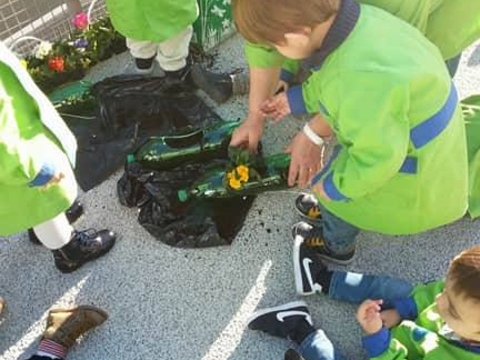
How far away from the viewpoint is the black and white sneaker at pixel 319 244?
201 centimetres

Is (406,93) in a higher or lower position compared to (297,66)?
higher

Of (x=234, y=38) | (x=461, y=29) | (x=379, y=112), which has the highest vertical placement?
(x=379, y=112)

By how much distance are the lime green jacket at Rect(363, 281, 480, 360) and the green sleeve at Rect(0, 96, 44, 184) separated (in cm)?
100

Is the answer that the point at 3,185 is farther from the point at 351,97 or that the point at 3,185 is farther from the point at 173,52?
the point at 173,52

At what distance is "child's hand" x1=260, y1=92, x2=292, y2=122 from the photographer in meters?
1.89

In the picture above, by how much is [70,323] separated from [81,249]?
0.93 ft

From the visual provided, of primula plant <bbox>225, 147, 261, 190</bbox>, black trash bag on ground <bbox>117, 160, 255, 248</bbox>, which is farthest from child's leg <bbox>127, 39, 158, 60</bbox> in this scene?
primula plant <bbox>225, 147, 261, 190</bbox>

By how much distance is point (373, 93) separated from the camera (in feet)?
4.51

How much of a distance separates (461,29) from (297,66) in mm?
590

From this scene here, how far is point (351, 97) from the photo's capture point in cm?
140

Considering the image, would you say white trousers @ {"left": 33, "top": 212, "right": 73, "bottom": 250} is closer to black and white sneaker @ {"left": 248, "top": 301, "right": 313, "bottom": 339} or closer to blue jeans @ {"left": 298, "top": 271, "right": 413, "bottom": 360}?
black and white sneaker @ {"left": 248, "top": 301, "right": 313, "bottom": 339}

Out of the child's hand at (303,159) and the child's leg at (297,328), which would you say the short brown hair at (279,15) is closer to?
the child's hand at (303,159)

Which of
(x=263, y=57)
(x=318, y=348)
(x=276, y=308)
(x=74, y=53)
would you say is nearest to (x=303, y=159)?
(x=263, y=57)

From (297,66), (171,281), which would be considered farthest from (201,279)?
(297,66)
